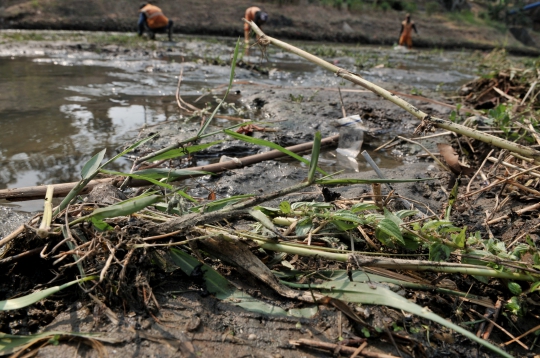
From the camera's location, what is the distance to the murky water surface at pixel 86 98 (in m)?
3.12

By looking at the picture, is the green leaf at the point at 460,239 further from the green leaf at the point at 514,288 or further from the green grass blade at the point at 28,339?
the green grass blade at the point at 28,339

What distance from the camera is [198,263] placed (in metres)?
1.41

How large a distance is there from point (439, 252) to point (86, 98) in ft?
15.5

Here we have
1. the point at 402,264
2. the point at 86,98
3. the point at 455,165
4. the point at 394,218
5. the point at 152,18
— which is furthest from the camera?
the point at 152,18

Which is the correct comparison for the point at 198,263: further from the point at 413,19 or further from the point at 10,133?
the point at 413,19

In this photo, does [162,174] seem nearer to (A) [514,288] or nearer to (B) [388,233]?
(B) [388,233]

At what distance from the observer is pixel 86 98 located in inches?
197

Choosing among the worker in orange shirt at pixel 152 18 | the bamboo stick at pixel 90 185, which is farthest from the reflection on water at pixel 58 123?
the worker in orange shirt at pixel 152 18

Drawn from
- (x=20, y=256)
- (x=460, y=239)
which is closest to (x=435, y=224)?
(x=460, y=239)

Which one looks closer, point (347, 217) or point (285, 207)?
point (347, 217)

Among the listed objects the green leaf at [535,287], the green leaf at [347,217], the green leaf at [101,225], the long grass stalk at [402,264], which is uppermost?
the green leaf at [347,217]

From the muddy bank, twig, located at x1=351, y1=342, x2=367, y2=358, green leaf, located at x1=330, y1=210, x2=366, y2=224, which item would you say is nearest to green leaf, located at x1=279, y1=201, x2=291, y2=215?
green leaf, located at x1=330, y1=210, x2=366, y2=224

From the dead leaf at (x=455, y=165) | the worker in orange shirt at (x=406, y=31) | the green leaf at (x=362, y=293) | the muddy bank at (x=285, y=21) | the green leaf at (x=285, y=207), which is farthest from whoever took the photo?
the worker in orange shirt at (x=406, y=31)

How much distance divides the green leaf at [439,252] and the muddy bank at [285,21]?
12.1 metres
